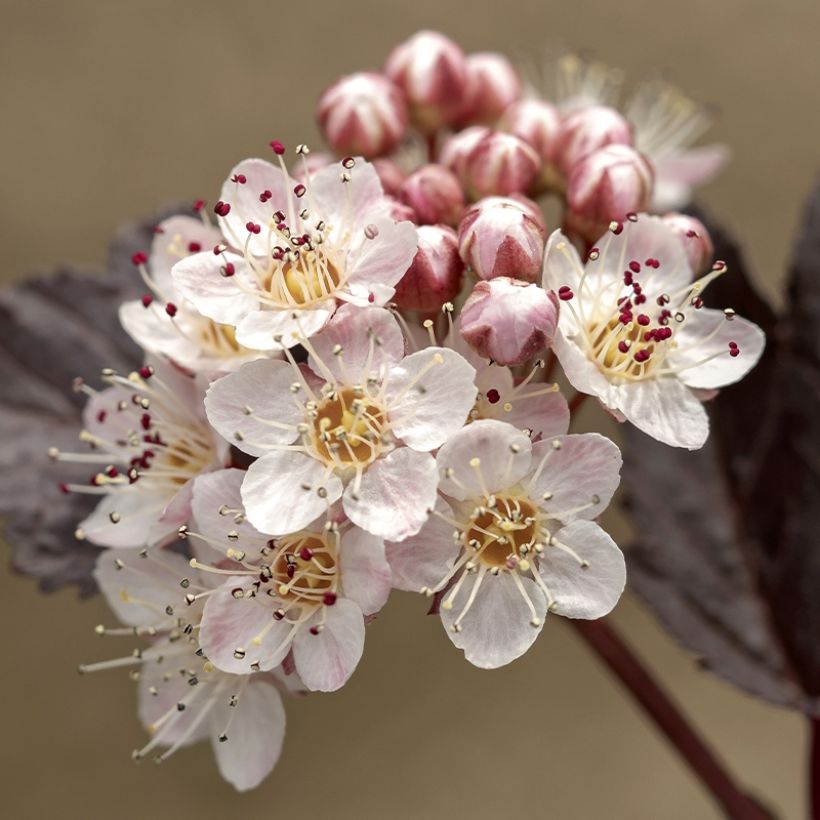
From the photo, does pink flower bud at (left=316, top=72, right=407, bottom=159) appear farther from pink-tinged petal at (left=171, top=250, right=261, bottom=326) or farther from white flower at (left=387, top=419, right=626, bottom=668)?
white flower at (left=387, top=419, right=626, bottom=668)

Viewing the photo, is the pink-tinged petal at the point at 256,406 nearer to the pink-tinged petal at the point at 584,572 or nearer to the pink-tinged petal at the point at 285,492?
the pink-tinged petal at the point at 285,492

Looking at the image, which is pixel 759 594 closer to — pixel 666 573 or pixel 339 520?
pixel 666 573

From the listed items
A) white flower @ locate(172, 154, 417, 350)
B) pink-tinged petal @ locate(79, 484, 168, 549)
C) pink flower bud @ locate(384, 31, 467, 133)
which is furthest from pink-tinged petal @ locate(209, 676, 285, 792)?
pink flower bud @ locate(384, 31, 467, 133)

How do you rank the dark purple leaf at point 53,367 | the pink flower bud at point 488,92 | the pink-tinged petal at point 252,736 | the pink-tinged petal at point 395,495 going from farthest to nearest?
the pink flower bud at point 488,92
the dark purple leaf at point 53,367
the pink-tinged petal at point 252,736
the pink-tinged petal at point 395,495

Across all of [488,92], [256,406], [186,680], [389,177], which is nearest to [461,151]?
[389,177]

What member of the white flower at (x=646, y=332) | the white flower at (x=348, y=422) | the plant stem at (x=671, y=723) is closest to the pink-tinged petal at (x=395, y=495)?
the white flower at (x=348, y=422)

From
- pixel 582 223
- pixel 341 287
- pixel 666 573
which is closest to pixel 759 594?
pixel 666 573
